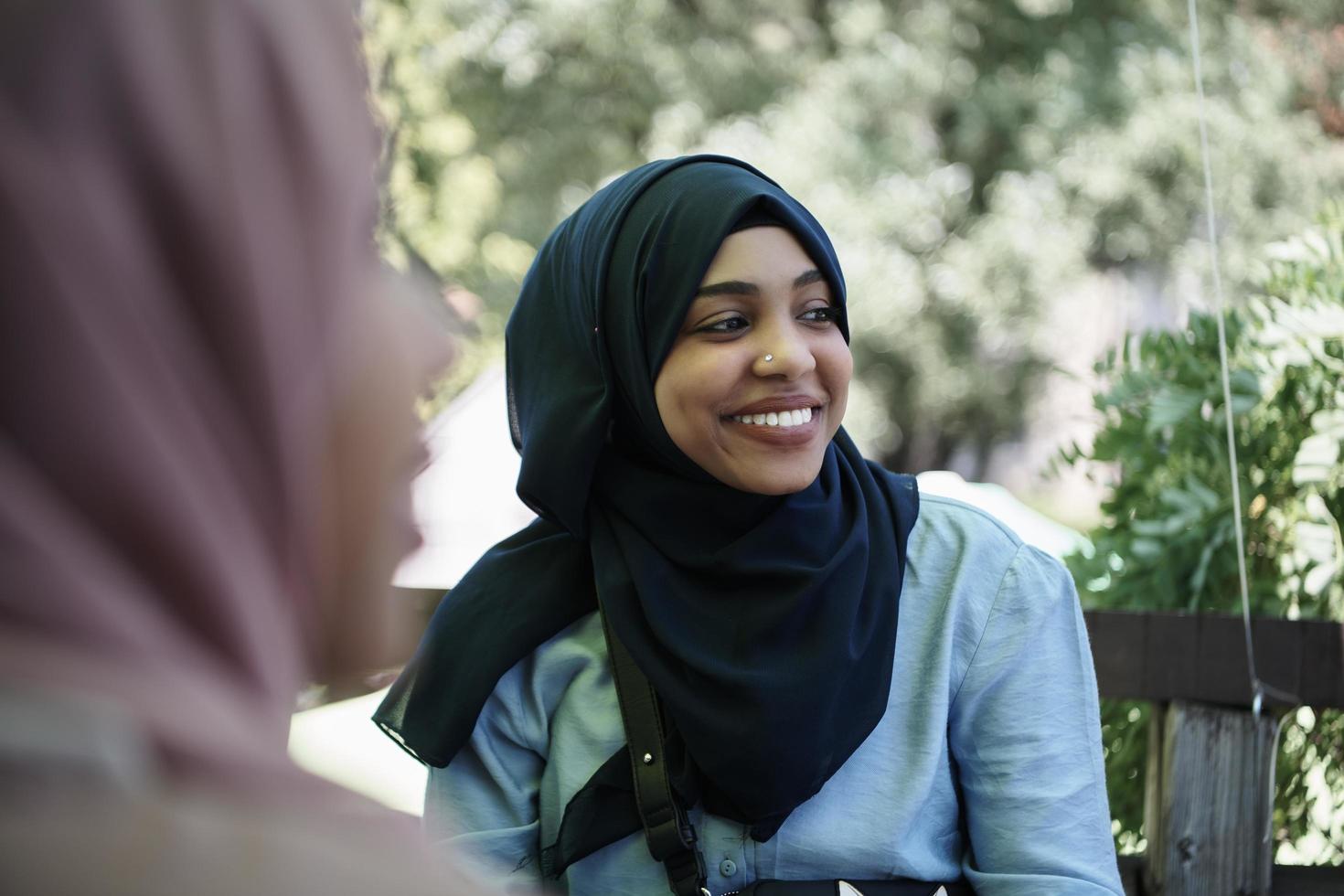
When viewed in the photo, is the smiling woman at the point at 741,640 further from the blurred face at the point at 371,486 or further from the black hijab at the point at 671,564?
the blurred face at the point at 371,486

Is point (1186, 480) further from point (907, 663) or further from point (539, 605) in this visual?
point (539, 605)

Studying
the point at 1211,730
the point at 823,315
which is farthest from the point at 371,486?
the point at 1211,730

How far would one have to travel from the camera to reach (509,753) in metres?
2.07

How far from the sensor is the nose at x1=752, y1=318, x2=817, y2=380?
1.87 m

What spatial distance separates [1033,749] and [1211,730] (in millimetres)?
871

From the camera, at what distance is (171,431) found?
0.49 metres

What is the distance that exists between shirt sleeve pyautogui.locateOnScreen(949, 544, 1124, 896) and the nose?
1.46ft

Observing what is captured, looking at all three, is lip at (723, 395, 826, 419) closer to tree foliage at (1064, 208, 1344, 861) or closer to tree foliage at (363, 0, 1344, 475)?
tree foliage at (1064, 208, 1344, 861)

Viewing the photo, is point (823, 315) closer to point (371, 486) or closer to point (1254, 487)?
point (1254, 487)

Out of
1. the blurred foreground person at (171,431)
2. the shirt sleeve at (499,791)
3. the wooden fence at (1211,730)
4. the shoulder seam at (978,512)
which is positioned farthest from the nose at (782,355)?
the blurred foreground person at (171,431)

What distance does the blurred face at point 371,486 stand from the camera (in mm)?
561

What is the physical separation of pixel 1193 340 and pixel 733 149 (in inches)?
331

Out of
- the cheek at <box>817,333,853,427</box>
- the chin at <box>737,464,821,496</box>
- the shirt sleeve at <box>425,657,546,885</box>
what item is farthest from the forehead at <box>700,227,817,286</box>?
the shirt sleeve at <box>425,657,546,885</box>

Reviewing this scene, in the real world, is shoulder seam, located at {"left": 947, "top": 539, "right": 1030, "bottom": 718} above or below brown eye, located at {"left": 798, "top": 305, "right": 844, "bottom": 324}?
below
